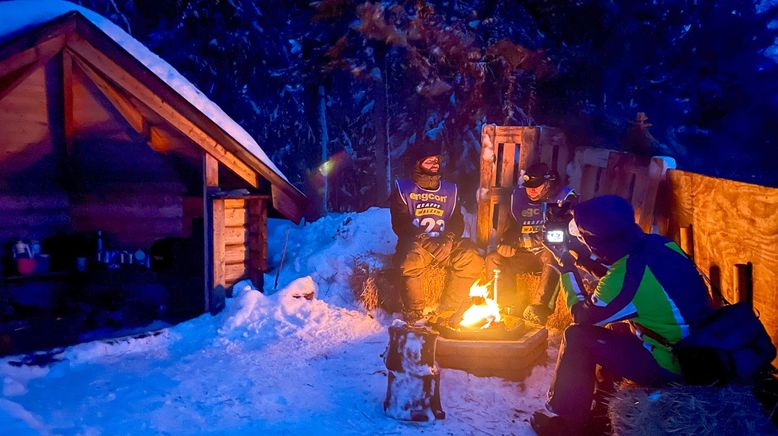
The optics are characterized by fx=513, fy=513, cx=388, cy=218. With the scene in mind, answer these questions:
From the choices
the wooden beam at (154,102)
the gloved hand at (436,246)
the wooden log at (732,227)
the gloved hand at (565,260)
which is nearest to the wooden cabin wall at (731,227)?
the wooden log at (732,227)

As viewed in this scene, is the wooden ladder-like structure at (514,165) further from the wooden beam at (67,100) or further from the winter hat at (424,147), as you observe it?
the wooden beam at (67,100)

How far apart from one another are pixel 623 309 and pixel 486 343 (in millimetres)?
1807

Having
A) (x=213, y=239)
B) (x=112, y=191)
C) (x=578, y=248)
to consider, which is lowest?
(x=213, y=239)

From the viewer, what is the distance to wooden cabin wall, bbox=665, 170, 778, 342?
13.1ft

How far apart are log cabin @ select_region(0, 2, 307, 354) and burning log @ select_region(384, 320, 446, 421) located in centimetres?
339

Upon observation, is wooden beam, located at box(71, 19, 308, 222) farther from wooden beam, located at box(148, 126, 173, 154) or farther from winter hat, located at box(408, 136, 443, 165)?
winter hat, located at box(408, 136, 443, 165)

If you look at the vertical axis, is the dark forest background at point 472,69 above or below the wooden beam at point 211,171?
above

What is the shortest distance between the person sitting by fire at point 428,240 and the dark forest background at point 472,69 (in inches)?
190

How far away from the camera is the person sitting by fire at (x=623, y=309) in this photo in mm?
3508

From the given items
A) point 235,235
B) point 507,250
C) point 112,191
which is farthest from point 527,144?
point 112,191

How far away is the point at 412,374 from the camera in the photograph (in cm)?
449

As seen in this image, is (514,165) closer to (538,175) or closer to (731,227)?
(538,175)

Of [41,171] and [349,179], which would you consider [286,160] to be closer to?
[349,179]

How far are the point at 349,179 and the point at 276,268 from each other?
6.66 metres
